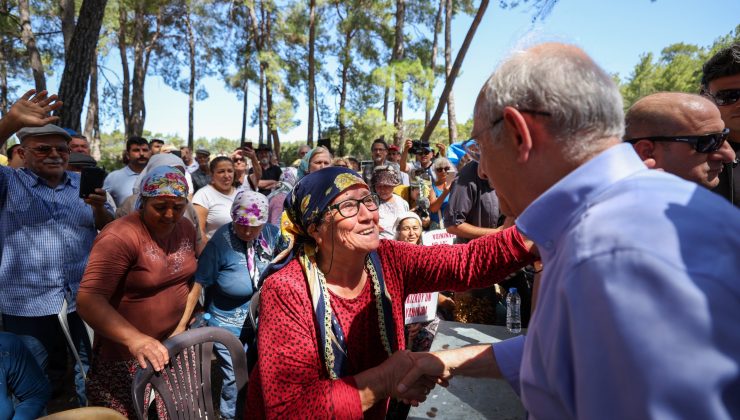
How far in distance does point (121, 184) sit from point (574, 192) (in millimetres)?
5586

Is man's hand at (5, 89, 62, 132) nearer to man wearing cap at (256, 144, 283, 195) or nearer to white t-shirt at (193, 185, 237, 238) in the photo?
white t-shirt at (193, 185, 237, 238)

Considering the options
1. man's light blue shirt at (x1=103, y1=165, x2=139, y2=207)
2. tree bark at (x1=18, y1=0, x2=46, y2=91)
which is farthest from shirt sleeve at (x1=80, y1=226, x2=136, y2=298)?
tree bark at (x1=18, y1=0, x2=46, y2=91)

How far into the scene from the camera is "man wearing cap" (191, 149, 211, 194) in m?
7.24

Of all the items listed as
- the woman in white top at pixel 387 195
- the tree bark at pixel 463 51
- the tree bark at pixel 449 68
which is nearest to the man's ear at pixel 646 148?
the woman in white top at pixel 387 195

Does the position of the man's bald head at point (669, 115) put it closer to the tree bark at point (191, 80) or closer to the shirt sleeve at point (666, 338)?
the shirt sleeve at point (666, 338)

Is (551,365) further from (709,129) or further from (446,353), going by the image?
(709,129)

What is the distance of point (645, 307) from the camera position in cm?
58

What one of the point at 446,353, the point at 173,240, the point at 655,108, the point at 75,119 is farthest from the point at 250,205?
the point at 75,119

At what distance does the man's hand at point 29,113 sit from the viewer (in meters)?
2.48

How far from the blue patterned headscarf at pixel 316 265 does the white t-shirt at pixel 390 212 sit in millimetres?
2618

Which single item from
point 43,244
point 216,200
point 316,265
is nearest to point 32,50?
point 216,200

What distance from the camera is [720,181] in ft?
7.18

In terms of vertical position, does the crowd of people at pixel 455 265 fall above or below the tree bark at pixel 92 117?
below

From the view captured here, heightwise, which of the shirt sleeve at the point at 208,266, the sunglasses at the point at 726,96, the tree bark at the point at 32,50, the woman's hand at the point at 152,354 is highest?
the tree bark at the point at 32,50
